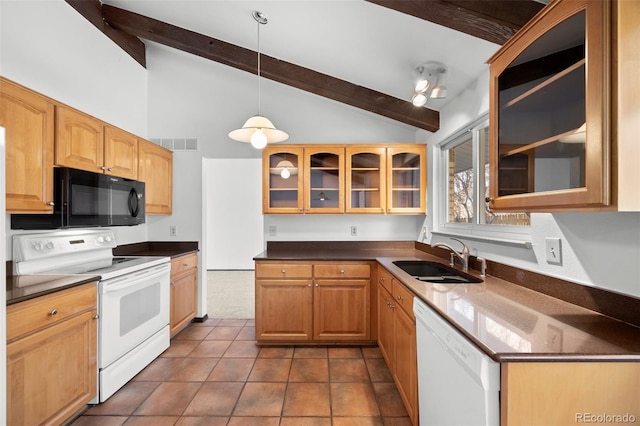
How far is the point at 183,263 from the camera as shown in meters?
3.19

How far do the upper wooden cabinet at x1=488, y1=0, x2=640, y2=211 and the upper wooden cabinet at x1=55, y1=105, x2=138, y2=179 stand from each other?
267 cm

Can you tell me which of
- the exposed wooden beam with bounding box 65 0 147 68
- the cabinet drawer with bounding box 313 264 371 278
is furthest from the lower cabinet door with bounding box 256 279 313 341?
the exposed wooden beam with bounding box 65 0 147 68

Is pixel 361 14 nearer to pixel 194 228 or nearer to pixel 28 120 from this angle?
pixel 28 120

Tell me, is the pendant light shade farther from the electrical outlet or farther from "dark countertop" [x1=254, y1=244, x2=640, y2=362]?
the electrical outlet

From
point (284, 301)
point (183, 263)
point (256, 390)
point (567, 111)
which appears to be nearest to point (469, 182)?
point (567, 111)

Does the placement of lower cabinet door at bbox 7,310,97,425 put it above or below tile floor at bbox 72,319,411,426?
above

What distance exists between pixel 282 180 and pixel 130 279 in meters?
1.65

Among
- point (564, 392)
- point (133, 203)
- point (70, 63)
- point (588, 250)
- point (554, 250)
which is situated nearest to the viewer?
point (564, 392)

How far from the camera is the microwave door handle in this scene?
2706 millimetres

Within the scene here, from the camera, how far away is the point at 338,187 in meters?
3.17

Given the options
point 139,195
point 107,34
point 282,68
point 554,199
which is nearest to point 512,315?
point 554,199

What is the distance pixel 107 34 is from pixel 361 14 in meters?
2.69

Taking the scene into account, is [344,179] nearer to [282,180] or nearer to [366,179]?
[366,179]

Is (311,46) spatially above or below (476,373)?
above
